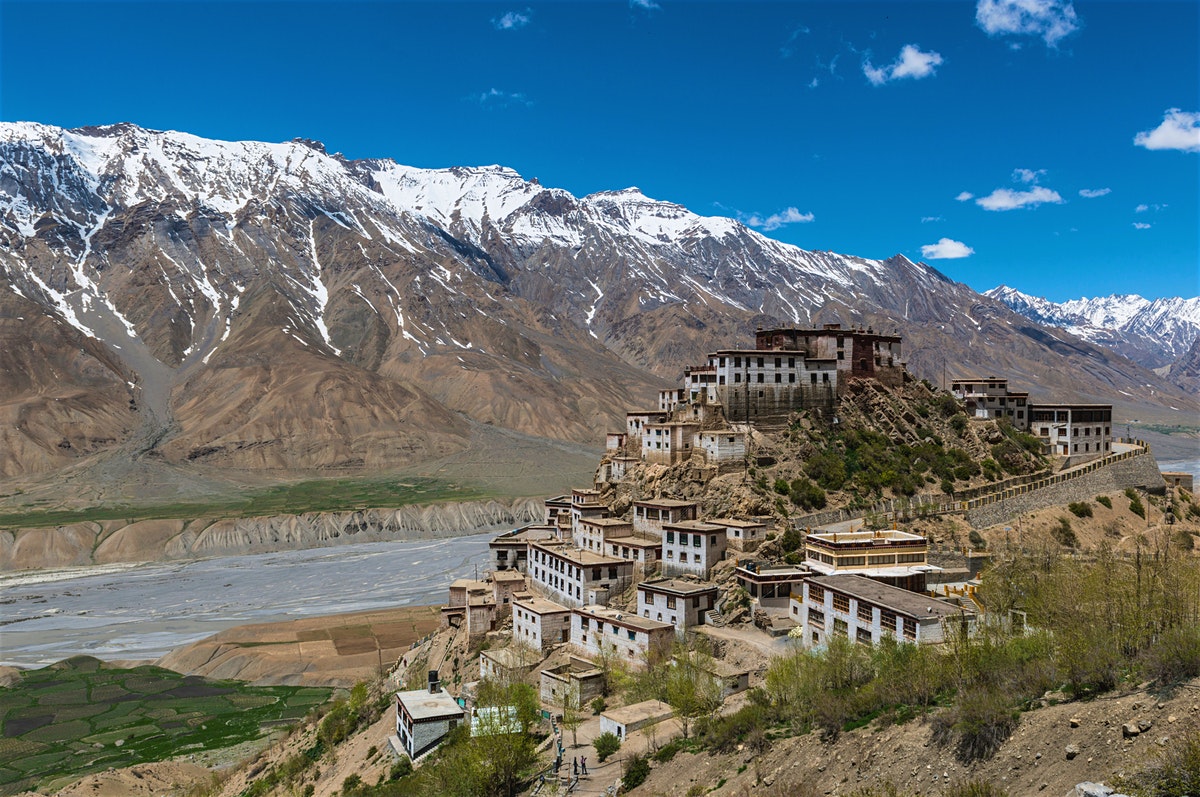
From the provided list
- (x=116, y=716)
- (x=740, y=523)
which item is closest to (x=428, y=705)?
(x=740, y=523)

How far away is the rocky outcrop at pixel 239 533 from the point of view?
115000 mm

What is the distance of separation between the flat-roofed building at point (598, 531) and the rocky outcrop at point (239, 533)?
81500mm

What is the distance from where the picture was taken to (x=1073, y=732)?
17.3 m

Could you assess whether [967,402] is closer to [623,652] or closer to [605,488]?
[605,488]

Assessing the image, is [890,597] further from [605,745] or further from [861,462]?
[861,462]

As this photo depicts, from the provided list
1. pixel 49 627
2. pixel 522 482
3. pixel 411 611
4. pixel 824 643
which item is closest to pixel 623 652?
pixel 824 643

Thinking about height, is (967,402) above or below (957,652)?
above

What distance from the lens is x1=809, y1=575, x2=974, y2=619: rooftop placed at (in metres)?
29.0

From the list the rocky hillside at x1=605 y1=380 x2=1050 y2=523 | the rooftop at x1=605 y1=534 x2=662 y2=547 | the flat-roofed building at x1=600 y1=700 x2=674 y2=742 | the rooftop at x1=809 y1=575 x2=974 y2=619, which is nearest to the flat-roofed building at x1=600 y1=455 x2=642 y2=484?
the rocky hillside at x1=605 y1=380 x2=1050 y2=523

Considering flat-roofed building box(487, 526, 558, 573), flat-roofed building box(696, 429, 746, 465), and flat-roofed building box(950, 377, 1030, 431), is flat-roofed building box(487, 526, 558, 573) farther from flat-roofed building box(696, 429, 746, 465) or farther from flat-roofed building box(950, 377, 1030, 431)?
flat-roofed building box(950, 377, 1030, 431)

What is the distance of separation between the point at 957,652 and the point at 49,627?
288 ft

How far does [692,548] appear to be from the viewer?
44.2 m

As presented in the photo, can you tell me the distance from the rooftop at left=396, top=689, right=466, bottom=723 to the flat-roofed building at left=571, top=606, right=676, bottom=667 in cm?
675

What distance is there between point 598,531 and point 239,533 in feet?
297
